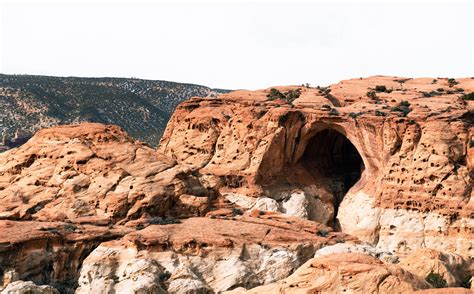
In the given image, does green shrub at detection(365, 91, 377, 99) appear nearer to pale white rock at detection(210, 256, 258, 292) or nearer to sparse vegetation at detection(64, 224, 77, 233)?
pale white rock at detection(210, 256, 258, 292)

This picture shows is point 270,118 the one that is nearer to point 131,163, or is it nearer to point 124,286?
point 131,163

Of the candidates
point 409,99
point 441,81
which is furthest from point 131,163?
point 441,81

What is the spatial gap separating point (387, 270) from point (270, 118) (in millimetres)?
35049

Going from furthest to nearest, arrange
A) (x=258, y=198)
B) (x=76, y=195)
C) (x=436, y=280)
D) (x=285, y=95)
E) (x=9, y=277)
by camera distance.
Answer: (x=285, y=95) < (x=258, y=198) < (x=76, y=195) < (x=436, y=280) < (x=9, y=277)

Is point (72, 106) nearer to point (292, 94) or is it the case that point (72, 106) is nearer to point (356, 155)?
point (292, 94)

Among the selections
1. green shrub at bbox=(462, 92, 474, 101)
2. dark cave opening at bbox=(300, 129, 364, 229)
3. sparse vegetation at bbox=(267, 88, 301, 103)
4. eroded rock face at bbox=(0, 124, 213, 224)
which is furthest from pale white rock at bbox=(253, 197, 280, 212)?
green shrub at bbox=(462, 92, 474, 101)

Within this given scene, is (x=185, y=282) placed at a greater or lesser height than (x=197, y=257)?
lesser

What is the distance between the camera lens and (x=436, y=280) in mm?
34625

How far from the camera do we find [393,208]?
52594mm

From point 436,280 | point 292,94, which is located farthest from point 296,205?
point 436,280

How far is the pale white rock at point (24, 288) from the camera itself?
3198 cm

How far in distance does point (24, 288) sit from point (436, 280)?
19.7 m

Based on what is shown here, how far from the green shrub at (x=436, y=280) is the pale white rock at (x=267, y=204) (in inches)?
786

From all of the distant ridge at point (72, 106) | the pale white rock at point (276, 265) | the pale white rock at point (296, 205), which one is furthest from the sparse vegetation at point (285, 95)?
the distant ridge at point (72, 106)
